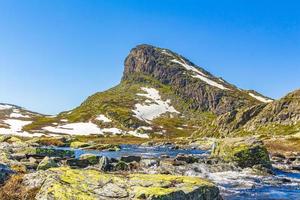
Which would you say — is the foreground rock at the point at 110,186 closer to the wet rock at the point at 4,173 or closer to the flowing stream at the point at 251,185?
the wet rock at the point at 4,173

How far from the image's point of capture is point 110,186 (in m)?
17.9

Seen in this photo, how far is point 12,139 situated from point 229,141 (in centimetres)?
8035

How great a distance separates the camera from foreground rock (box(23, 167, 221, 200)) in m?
16.5

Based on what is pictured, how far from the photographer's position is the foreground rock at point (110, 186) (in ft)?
54.3

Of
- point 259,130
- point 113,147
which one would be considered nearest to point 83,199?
point 113,147

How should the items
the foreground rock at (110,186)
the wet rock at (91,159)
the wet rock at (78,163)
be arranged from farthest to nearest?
the wet rock at (91,159) → the wet rock at (78,163) → the foreground rock at (110,186)

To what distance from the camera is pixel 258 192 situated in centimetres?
3481

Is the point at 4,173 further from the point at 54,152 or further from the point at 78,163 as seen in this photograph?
the point at 54,152

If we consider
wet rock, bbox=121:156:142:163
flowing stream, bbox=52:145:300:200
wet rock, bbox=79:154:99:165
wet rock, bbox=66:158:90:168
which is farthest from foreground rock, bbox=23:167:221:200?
wet rock, bbox=121:156:142:163

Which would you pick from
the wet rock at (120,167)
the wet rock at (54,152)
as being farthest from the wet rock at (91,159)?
the wet rock at (54,152)

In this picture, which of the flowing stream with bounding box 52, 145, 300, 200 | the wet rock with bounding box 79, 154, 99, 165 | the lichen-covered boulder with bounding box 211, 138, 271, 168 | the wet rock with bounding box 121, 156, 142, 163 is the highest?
the lichen-covered boulder with bounding box 211, 138, 271, 168

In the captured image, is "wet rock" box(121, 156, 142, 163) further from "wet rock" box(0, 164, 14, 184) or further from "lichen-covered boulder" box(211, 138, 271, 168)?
Answer: "wet rock" box(0, 164, 14, 184)

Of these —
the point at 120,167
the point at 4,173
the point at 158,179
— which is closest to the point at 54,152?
the point at 120,167

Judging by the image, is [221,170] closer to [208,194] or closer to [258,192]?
[258,192]
